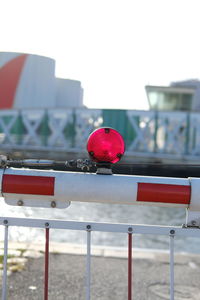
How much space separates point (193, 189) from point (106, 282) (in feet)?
9.70

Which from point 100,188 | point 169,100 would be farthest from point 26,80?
point 100,188

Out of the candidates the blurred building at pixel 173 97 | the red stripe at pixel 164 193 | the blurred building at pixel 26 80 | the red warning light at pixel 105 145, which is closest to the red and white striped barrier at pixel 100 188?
the red stripe at pixel 164 193

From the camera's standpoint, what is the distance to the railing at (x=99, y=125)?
32219 millimetres

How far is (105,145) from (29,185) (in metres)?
0.52

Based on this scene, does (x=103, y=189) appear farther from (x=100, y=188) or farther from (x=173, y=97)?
(x=173, y=97)

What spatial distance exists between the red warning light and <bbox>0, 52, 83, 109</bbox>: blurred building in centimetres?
4440

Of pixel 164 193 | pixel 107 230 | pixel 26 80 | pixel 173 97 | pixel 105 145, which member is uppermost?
pixel 26 80

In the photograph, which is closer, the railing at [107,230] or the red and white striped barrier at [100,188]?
the red and white striped barrier at [100,188]

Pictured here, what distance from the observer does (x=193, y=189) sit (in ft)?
7.59

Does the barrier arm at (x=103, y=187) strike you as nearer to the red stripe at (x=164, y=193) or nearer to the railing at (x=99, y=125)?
the red stripe at (x=164, y=193)

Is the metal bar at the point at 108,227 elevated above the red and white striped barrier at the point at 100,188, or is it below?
below

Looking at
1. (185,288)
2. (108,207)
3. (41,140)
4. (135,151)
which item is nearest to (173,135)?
(135,151)

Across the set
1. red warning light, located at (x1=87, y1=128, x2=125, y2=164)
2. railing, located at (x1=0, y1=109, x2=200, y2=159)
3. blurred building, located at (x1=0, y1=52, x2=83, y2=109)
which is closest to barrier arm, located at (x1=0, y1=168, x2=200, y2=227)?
red warning light, located at (x1=87, y1=128, x2=125, y2=164)

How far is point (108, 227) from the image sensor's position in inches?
96.7
